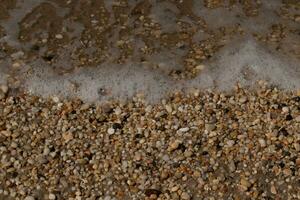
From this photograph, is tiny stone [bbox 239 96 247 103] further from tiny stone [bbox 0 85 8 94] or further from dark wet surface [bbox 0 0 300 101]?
tiny stone [bbox 0 85 8 94]

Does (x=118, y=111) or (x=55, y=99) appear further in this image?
(x=55, y=99)

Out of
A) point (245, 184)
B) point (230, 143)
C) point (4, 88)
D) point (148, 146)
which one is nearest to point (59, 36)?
point (4, 88)

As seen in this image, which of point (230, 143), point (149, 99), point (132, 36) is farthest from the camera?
point (132, 36)

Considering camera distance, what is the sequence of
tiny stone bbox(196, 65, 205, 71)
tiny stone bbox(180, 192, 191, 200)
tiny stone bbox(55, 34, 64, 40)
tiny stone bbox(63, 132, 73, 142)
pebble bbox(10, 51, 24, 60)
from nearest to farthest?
tiny stone bbox(180, 192, 191, 200), tiny stone bbox(63, 132, 73, 142), tiny stone bbox(196, 65, 205, 71), pebble bbox(10, 51, 24, 60), tiny stone bbox(55, 34, 64, 40)

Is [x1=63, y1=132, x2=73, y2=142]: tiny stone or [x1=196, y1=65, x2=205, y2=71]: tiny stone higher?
[x1=196, y1=65, x2=205, y2=71]: tiny stone

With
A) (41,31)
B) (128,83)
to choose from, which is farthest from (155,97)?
(41,31)

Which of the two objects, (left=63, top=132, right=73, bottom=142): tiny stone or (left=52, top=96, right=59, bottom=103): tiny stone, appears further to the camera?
(left=52, top=96, right=59, bottom=103): tiny stone

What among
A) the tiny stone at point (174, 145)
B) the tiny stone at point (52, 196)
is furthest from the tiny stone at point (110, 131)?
the tiny stone at point (52, 196)

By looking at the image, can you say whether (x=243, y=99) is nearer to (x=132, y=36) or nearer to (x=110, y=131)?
(x=110, y=131)

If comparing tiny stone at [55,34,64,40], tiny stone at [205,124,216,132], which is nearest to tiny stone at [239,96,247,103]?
tiny stone at [205,124,216,132]

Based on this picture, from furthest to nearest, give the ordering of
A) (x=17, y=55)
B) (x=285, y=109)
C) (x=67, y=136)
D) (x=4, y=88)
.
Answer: (x=17, y=55), (x=4, y=88), (x=285, y=109), (x=67, y=136)

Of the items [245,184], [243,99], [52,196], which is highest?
[243,99]

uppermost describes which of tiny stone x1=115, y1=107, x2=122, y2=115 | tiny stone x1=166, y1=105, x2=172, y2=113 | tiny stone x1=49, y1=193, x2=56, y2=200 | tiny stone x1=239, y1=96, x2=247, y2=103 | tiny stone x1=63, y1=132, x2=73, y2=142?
tiny stone x1=239, y1=96, x2=247, y2=103
